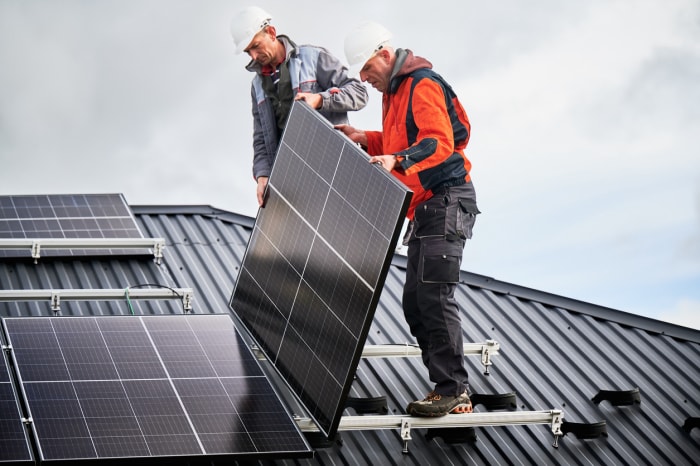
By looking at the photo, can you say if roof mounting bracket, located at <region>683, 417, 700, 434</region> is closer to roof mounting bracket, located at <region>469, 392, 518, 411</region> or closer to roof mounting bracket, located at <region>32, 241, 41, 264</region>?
roof mounting bracket, located at <region>469, 392, 518, 411</region>

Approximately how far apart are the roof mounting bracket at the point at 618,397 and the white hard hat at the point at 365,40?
4.50 meters

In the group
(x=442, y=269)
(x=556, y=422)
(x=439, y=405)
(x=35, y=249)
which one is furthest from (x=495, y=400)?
(x=35, y=249)

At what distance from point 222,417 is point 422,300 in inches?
85.1

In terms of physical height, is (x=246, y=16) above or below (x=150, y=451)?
above

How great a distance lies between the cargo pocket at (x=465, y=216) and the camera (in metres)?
12.1

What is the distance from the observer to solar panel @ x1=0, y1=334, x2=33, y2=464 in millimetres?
10412

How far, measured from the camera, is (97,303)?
47.7 ft

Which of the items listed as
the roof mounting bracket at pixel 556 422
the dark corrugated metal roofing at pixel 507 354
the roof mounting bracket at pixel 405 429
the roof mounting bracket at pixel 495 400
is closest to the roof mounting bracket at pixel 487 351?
the dark corrugated metal roofing at pixel 507 354

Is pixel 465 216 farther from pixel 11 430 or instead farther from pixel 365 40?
pixel 11 430

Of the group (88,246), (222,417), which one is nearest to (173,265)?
(88,246)

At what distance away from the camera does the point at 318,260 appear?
39.1 ft

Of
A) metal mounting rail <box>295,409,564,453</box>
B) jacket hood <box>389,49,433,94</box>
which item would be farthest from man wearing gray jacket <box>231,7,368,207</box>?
metal mounting rail <box>295,409,564,453</box>

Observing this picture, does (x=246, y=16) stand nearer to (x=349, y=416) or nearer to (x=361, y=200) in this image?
(x=361, y=200)

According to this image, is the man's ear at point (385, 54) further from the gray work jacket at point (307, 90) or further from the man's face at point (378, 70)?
the gray work jacket at point (307, 90)
